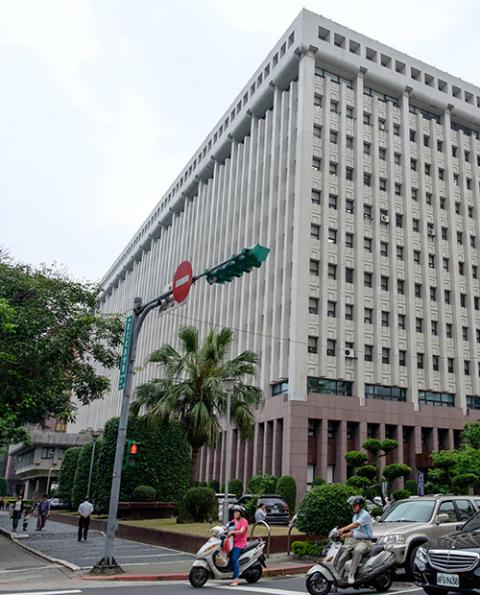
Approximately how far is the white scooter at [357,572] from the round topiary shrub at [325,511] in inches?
214

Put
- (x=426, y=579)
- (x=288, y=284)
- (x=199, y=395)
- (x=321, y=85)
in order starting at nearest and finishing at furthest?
1. (x=426, y=579)
2. (x=199, y=395)
3. (x=288, y=284)
4. (x=321, y=85)

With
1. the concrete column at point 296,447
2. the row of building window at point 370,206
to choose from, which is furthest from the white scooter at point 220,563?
the row of building window at point 370,206

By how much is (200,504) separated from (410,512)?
1384 cm

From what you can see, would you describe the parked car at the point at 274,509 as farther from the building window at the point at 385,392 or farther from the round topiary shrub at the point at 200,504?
the building window at the point at 385,392

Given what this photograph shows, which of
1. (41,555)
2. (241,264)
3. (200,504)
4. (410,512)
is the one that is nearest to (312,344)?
(200,504)

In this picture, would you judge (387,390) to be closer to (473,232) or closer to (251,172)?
(473,232)

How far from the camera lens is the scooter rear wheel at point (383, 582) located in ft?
36.4

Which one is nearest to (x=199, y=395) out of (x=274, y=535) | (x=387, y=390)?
(x=274, y=535)

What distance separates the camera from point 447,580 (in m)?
8.71

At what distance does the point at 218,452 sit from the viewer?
→ 5150cm

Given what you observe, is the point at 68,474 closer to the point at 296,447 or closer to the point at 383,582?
the point at 296,447

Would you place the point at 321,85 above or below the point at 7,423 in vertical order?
above

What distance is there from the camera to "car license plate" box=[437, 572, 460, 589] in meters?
8.57

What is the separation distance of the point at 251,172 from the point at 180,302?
43.1 meters
